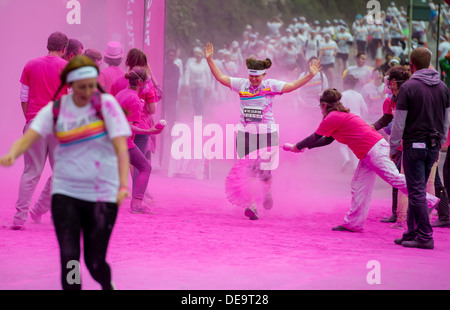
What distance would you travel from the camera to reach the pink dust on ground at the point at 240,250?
579 cm

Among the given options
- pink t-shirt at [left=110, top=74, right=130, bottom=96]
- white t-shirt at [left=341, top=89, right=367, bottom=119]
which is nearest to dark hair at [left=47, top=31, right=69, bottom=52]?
pink t-shirt at [left=110, top=74, right=130, bottom=96]

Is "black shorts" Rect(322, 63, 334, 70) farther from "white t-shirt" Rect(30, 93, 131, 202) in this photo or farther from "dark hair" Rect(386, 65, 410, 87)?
"white t-shirt" Rect(30, 93, 131, 202)

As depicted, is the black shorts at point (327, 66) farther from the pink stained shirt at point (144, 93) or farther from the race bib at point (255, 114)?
the pink stained shirt at point (144, 93)

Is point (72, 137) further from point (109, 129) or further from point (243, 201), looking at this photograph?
point (243, 201)

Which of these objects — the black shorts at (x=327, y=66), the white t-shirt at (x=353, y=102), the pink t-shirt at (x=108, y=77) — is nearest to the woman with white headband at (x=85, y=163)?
the pink t-shirt at (x=108, y=77)

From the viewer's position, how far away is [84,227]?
4.69m

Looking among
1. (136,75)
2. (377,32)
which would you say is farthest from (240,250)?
(377,32)

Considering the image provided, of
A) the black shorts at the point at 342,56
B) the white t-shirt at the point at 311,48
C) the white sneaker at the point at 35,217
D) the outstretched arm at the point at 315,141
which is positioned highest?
the white t-shirt at the point at 311,48

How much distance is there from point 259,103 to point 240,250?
2.80 m

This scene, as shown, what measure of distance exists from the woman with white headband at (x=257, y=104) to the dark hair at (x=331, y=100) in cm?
88

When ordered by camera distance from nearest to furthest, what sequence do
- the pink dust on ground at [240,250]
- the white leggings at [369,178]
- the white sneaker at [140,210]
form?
the pink dust on ground at [240,250] < the white leggings at [369,178] < the white sneaker at [140,210]

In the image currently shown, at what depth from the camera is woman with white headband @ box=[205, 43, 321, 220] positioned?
9.45m

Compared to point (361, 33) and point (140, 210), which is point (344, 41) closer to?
point (361, 33)

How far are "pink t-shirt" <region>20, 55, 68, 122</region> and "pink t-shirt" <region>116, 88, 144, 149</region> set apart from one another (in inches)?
37.1
